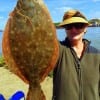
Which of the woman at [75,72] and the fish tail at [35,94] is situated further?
the woman at [75,72]

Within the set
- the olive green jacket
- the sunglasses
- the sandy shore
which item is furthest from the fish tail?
the sandy shore

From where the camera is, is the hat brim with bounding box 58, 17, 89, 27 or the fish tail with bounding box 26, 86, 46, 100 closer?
the fish tail with bounding box 26, 86, 46, 100

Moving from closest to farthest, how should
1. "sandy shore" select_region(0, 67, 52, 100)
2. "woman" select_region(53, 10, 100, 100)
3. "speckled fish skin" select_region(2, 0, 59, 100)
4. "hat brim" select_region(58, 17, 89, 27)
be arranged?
1. "speckled fish skin" select_region(2, 0, 59, 100)
2. "hat brim" select_region(58, 17, 89, 27)
3. "woman" select_region(53, 10, 100, 100)
4. "sandy shore" select_region(0, 67, 52, 100)

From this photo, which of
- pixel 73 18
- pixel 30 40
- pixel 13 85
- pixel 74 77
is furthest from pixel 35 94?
pixel 13 85

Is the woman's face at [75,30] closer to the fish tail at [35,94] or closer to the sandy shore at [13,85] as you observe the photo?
the fish tail at [35,94]

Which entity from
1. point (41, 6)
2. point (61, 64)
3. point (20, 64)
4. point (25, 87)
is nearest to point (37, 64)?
point (20, 64)

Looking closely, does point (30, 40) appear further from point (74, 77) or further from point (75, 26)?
point (74, 77)

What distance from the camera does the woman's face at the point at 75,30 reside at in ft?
14.7

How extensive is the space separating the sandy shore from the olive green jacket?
5833mm

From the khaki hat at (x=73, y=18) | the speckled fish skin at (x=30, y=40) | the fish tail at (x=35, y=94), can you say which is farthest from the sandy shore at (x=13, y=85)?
the speckled fish skin at (x=30, y=40)

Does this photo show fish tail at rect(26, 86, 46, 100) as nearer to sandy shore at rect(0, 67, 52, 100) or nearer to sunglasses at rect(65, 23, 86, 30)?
sunglasses at rect(65, 23, 86, 30)

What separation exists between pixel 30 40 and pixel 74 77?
Answer: 1.26 metres

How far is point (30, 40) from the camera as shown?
3.64 m

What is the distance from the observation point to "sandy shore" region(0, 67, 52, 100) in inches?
451
